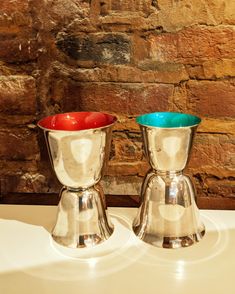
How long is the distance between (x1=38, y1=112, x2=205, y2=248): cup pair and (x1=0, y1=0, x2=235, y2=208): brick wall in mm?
158

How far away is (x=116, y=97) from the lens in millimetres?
805

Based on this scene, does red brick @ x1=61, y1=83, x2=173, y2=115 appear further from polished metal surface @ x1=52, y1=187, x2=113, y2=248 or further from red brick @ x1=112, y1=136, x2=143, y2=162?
polished metal surface @ x1=52, y1=187, x2=113, y2=248

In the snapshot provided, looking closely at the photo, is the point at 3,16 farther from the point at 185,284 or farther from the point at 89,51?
the point at 185,284

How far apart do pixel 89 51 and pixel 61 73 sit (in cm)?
7

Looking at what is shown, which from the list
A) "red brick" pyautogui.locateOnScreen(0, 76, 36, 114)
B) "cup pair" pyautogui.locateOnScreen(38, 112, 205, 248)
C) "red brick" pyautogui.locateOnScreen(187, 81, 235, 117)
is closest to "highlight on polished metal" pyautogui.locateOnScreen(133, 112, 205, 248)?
"cup pair" pyautogui.locateOnScreen(38, 112, 205, 248)

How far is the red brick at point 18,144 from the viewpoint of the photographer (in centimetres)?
84

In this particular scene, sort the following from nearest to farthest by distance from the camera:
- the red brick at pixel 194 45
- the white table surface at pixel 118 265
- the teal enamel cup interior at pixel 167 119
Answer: the white table surface at pixel 118 265
the teal enamel cup interior at pixel 167 119
the red brick at pixel 194 45

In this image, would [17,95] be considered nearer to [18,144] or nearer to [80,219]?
[18,144]

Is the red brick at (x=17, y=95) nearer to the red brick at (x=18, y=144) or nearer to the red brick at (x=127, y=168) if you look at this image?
the red brick at (x=18, y=144)

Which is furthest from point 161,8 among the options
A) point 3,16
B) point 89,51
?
point 3,16

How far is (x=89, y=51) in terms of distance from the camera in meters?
0.78

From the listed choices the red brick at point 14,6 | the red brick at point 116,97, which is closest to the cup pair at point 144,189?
the red brick at point 116,97

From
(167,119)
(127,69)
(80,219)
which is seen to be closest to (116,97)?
(127,69)

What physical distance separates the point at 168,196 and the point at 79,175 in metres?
0.15
